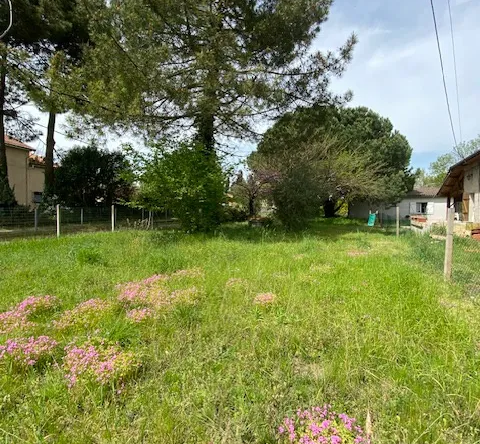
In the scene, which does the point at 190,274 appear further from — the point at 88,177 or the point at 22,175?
the point at 22,175

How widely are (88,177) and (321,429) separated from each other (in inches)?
682

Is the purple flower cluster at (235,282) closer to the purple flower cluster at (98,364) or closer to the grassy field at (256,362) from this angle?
the grassy field at (256,362)

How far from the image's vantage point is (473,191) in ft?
37.0

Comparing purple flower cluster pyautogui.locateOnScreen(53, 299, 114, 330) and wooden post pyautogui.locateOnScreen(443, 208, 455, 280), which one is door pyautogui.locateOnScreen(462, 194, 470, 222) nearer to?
wooden post pyautogui.locateOnScreen(443, 208, 455, 280)

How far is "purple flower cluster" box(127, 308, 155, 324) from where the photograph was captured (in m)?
2.81

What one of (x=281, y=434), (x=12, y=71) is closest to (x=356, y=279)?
(x=281, y=434)

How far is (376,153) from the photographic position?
2183 cm

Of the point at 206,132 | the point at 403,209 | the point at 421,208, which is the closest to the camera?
the point at 206,132

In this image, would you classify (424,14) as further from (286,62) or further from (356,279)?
(356,279)

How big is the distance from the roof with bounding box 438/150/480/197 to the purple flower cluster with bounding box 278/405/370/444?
481 inches

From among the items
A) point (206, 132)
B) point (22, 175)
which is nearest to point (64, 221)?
point (206, 132)

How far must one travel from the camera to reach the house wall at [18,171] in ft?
63.3

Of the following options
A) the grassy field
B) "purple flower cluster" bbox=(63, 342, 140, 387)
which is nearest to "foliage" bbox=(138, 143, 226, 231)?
the grassy field

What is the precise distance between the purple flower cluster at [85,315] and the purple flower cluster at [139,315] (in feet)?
0.99
